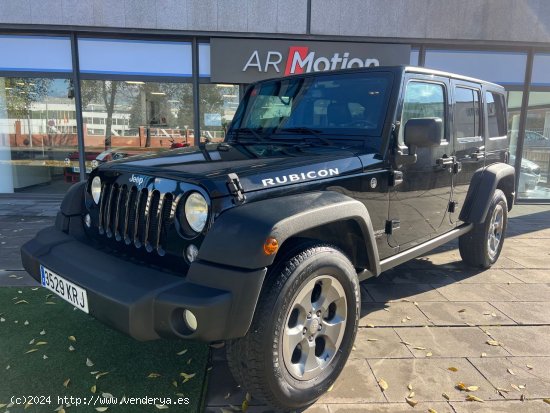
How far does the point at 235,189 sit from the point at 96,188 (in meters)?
1.23

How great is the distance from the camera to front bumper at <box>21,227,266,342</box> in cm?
188

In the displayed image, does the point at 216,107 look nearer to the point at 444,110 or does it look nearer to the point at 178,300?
the point at 444,110

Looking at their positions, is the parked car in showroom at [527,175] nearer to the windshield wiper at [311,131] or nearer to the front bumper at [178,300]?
the windshield wiper at [311,131]

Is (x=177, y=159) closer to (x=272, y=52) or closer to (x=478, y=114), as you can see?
(x=478, y=114)

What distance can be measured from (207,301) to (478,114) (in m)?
3.62

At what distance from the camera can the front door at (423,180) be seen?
3111 mm

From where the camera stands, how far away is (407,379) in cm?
266

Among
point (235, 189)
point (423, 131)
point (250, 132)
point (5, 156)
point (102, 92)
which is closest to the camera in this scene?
point (235, 189)

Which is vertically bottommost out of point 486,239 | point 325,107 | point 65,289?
point 486,239

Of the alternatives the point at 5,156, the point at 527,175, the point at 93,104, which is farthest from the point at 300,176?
the point at 5,156

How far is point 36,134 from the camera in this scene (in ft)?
29.1

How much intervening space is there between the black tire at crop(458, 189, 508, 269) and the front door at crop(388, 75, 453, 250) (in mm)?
869

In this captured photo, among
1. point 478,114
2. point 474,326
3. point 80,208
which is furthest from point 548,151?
point 80,208

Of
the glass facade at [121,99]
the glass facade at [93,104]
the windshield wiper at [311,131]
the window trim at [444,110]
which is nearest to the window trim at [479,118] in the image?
the window trim at [444,110]
